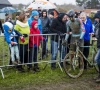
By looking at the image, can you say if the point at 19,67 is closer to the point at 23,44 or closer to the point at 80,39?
the point at 23,44

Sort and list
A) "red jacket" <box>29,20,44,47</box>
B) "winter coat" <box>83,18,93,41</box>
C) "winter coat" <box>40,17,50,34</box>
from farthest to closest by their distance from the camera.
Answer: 1. "winter coat" <box>40,17,50,34</box>
2. "winter coat" <box>83,18,93,41</box>
3. "red jacket" <box>29,20,44,47</box>

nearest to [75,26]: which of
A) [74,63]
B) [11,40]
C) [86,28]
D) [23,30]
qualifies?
[86,28]

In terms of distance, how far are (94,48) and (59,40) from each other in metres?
1.10

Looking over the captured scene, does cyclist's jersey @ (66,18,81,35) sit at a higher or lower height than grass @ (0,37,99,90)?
higher

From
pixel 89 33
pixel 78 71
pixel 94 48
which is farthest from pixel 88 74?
pixel 89 33

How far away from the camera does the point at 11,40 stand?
23.2 ft

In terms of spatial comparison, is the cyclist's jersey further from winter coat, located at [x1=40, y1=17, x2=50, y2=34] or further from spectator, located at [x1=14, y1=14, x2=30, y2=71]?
winter coat, located at [x1=40, y1=17, x2=50, y2=34]

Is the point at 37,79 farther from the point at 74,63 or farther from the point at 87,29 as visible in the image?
the point at 87,29

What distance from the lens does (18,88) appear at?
19.8 feet

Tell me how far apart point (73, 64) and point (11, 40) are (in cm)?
190

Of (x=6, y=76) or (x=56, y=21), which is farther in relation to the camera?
(x=56, y=21)

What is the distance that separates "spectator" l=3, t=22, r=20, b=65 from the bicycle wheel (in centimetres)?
143

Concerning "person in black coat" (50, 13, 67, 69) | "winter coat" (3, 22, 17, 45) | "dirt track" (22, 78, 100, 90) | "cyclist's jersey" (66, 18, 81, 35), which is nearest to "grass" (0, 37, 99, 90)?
"dirt track" (22, 78, 100, 90)

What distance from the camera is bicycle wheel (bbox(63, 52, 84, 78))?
23.2 ft
